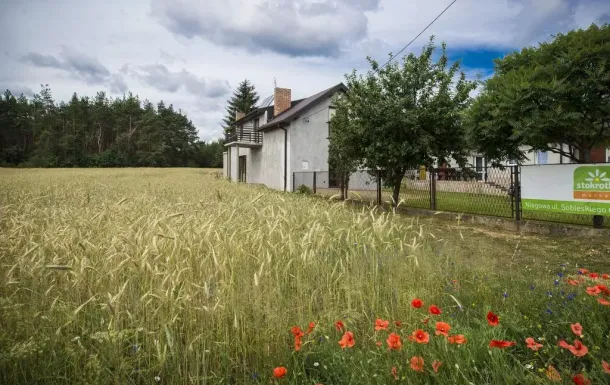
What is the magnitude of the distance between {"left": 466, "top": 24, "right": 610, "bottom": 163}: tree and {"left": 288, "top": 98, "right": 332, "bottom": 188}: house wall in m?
15.2

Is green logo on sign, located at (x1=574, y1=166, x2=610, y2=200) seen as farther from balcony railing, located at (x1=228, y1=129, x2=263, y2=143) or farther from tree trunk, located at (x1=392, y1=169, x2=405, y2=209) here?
balcony railing, located at (x1=228, y1=129, x2=263, y2=143)

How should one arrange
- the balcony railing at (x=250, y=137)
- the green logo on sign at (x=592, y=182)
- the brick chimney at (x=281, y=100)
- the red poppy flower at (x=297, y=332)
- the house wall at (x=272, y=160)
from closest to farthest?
the red poppy flower at (x=297, y=332)
the green logo on sign at (x=592, y=182)
the house wall at (x=272, y=160)
the brick chimney at (x=281, y=100)
the balcony railing at (x=250, y=137)

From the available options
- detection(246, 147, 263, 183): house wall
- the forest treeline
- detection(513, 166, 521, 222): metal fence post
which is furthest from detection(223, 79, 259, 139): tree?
detection(513, 166, 521, 222): metal fence post

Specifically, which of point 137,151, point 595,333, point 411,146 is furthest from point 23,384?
point 137,151

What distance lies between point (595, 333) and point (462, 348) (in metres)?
Answer: 0.98

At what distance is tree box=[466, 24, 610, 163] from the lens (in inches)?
394

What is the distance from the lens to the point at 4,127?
60.9 meters

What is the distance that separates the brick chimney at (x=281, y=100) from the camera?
3136 cm

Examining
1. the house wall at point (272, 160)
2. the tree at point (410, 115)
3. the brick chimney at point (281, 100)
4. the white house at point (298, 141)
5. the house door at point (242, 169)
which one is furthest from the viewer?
the house door at point (242, 169)

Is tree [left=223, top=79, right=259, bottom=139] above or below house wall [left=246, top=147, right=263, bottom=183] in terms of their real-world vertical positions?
above

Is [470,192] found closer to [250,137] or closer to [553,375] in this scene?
[553,375]

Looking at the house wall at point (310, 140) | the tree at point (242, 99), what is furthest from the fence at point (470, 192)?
the tree at point (242, 99)

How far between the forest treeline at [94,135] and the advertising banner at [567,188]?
68142mm

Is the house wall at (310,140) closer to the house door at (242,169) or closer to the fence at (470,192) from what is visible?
the fence at (470,192)
